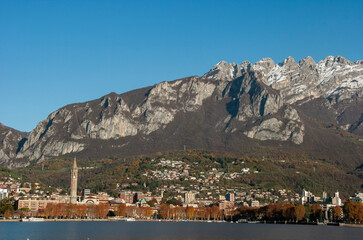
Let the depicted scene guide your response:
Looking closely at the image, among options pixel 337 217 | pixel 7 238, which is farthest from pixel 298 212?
pixel 7 238

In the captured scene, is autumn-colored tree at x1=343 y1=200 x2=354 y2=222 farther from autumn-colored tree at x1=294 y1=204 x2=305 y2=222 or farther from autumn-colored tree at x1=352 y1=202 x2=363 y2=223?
autumn-colored tree at x1=294 y1=204 x2=305 y2=222

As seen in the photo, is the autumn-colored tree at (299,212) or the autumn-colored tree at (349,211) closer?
the autumn-colored tree at (349,211)

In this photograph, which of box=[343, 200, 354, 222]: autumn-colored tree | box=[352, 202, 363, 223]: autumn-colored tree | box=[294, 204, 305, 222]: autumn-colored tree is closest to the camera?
box=[352, 202, 363, 223]: autumn-colored tree

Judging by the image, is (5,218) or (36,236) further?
(5,218)

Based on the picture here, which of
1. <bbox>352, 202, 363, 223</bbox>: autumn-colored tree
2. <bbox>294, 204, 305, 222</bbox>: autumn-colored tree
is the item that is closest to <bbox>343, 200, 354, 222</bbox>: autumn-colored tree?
<bbox>352, 202, 363, 223</bbox>: autumn-colored tree

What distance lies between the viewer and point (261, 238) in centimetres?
12306

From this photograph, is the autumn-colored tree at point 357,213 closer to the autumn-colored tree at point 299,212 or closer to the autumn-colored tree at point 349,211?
the autumn-colored tree at point 349,211

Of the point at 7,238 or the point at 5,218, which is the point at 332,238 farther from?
the point at 5,218

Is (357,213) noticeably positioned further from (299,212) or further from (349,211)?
(299,212)

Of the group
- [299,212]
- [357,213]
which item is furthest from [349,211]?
[299,212]

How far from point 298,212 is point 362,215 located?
21328 mm

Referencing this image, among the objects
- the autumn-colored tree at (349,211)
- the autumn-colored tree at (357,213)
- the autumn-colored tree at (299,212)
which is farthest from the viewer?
the autumn-colored tree at (299,212)

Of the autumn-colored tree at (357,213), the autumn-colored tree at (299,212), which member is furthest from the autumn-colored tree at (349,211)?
the autumn-colored tree at (299,212)

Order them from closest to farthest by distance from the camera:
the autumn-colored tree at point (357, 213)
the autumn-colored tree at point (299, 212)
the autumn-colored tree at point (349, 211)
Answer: the autumn-colored tree at point (357, 213) → the autumn-colored tree at point (349, 211) → the autumn-colored tree at point (299, 212)
